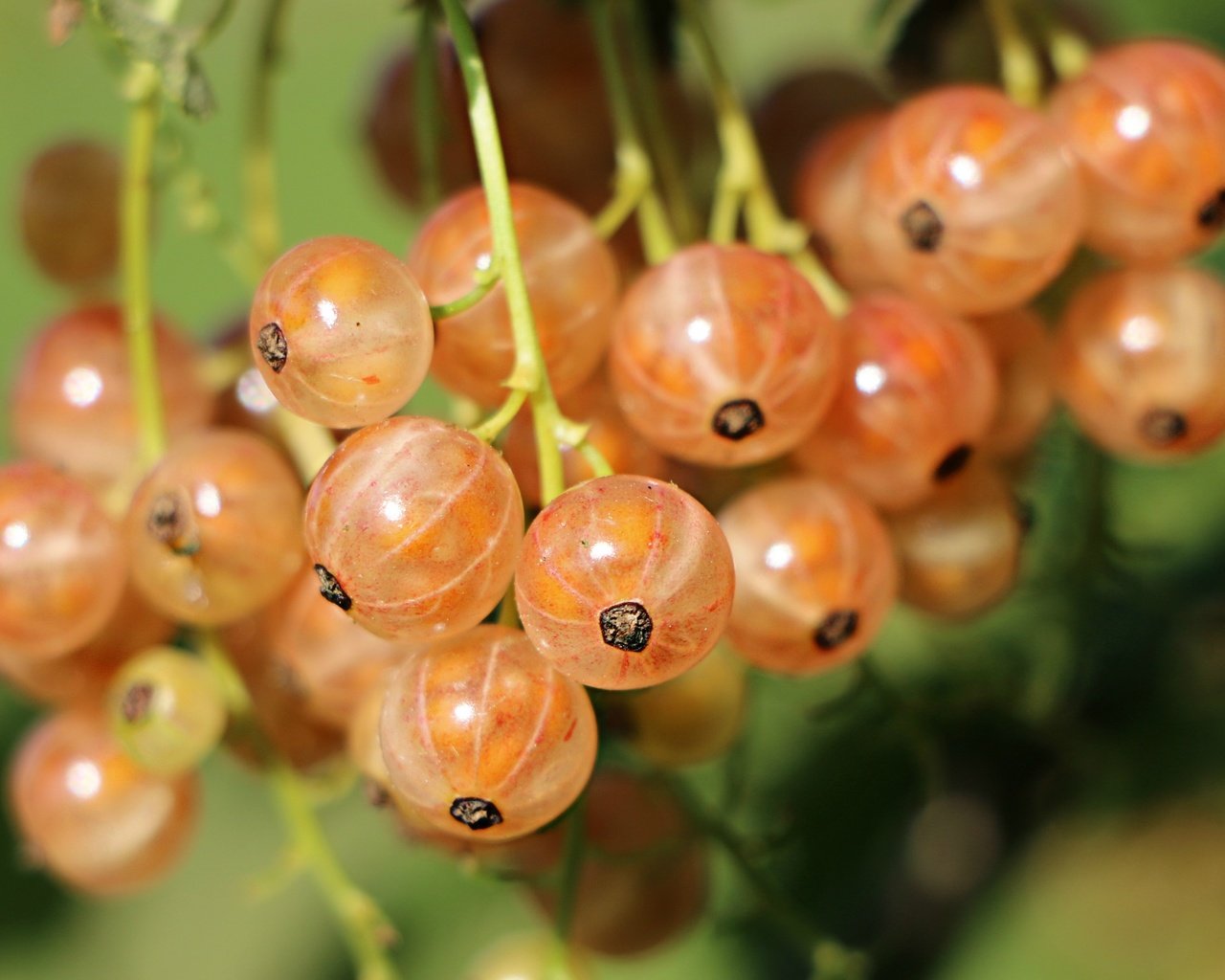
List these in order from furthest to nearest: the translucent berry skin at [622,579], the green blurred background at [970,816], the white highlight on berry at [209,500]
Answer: the green blurred background at [970,816] → the white highlight on berry at [209,500] → the translucent berry skin at [622,579]

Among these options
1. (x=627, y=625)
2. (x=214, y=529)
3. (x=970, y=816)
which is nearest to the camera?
(x=627, y=625)

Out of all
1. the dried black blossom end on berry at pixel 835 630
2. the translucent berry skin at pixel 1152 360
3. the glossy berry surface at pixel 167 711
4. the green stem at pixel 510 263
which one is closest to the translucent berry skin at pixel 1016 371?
the translucent berry skin at pixel 1152 360

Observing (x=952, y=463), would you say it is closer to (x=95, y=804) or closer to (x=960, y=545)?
(x=960, y=545)

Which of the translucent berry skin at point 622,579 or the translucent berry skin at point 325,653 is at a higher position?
the translucent berry skin at point 622,579

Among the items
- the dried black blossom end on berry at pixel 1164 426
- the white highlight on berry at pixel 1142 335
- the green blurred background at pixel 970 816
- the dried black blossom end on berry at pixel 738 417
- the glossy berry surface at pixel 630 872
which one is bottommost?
the green blurred background at pixel 970 816

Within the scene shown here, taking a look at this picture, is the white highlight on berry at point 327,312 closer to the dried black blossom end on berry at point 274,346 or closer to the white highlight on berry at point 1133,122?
the dried black blossom end on berry at point 274,346

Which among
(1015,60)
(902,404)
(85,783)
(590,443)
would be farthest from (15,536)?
(1015,60)

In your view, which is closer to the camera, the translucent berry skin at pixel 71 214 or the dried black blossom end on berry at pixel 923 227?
the dried black blossom end on berry at pixel 923 227
